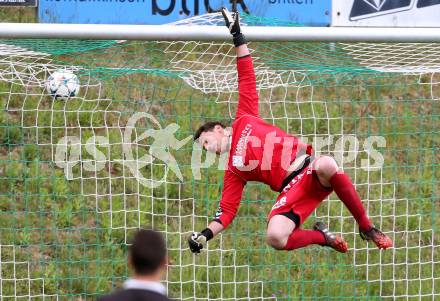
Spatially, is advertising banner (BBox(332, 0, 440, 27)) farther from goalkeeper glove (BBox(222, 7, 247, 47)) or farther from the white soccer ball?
goalkeeper glove (BBox(222, 7, 247, 47))

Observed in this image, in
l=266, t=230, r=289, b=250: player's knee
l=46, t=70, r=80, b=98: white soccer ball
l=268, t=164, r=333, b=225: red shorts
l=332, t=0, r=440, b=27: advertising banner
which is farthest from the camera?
l=332, t=0, r=440, b=27: advertising banner

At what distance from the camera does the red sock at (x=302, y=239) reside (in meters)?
6.75

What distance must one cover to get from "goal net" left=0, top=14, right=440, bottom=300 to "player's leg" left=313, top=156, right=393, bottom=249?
128cm

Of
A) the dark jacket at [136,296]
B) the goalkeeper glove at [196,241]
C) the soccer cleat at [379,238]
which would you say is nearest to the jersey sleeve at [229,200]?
the goalkeeper glove at [196,241]

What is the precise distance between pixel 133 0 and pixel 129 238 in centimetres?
234

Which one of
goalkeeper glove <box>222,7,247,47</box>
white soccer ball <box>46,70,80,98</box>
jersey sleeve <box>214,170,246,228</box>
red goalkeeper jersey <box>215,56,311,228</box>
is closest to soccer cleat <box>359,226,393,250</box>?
red goalkeeper jersey <box>215,56,311,228</box>

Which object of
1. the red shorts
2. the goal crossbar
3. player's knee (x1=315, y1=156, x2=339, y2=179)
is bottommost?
the red shorts

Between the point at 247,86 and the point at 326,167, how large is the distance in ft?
2.47

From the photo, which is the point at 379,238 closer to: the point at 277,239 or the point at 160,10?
the point at 277,239

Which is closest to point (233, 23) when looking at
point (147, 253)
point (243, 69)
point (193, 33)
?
point (243, 69)

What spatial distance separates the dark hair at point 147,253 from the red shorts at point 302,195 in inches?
97.7

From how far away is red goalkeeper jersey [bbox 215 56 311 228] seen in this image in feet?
22.6

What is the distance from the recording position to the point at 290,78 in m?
8.12

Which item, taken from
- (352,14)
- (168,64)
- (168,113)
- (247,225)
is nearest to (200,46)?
(168,64)
